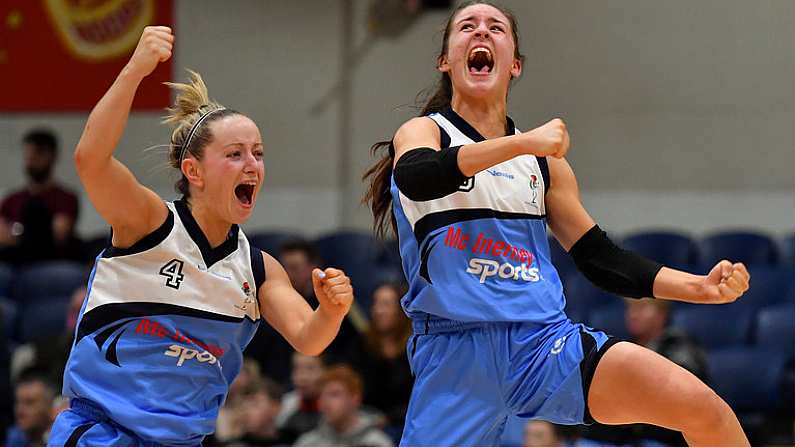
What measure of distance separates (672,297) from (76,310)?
5.60 metres

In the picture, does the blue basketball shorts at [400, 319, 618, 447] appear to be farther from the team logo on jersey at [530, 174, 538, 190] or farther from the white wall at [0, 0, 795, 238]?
the white wall at [0, 0, 795, 238]

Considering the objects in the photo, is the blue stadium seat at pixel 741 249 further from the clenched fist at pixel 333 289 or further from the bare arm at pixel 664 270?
the clenched fist at pixel 333 289

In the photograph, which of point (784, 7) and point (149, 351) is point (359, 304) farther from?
point (149, 351)

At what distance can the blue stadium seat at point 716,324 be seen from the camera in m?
8.97

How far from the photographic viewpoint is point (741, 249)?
9844 millimetres

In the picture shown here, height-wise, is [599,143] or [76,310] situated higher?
[599,143]

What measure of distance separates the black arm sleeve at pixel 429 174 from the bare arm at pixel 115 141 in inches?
33.8

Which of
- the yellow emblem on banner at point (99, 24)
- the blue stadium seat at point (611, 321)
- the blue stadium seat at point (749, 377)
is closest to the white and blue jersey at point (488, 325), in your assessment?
the blue stadium seat at point (749, 377)

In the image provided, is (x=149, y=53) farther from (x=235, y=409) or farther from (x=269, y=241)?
(x=269, y=241)

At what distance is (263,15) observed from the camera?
12.4m

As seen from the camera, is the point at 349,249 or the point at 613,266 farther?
the point at 349,249

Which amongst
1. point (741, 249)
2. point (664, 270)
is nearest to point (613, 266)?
point (664, 270)

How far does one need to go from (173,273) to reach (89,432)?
0.60 meters

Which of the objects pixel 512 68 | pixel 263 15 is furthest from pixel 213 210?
pixel 263 15
